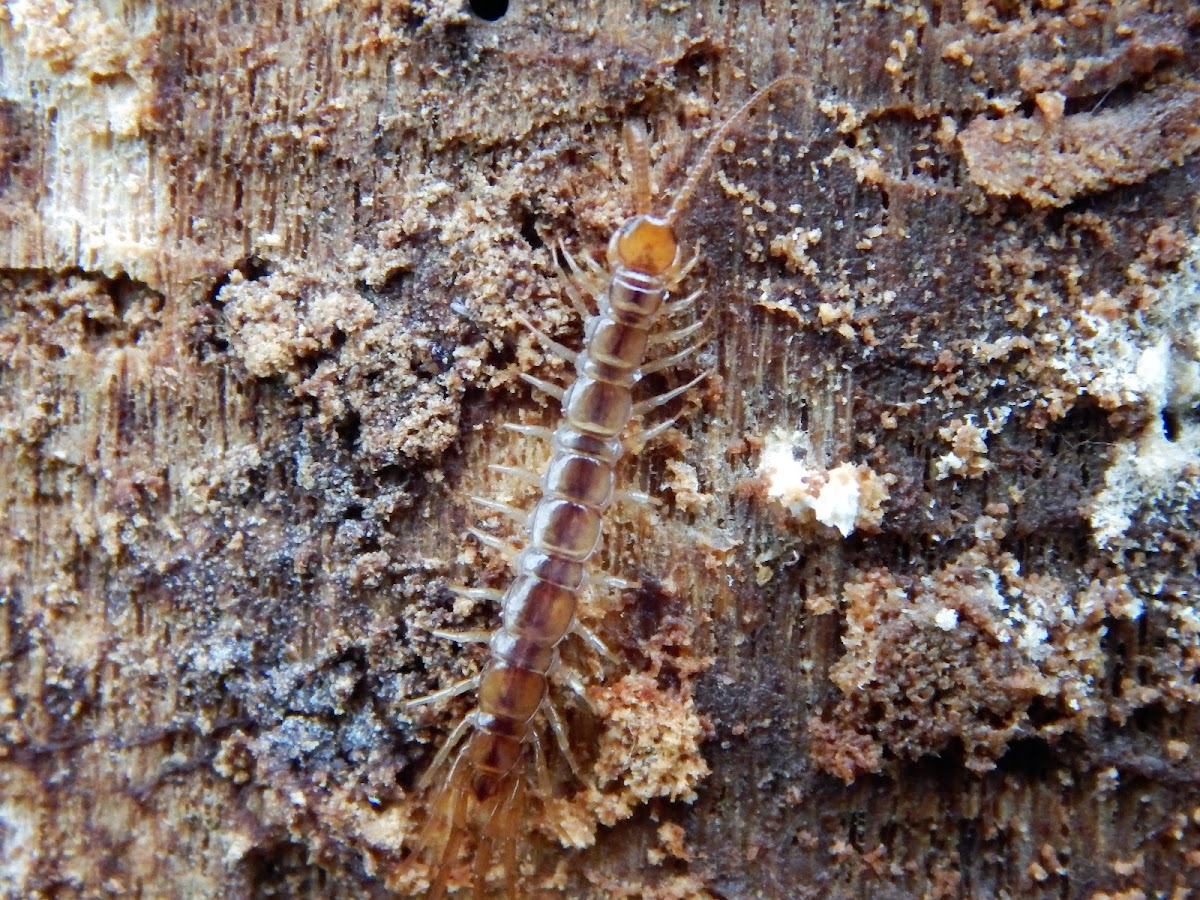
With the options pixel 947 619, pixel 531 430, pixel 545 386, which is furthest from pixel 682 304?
pixel 947 619

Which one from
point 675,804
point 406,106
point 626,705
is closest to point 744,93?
point 406,106

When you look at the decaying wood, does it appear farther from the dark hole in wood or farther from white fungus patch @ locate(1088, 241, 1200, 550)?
the dark hole in wood

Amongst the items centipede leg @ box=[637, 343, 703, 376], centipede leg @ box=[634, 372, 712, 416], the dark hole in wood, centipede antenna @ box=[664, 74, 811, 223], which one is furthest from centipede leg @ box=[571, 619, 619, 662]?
the dark hole in wood

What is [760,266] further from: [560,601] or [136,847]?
[136,847]

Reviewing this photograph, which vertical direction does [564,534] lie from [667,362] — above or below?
below

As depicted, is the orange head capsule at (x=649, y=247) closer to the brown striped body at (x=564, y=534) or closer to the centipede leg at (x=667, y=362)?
the brown striped body at (x=564, y=534)

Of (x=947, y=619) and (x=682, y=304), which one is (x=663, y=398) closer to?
(x=682, y=304)
